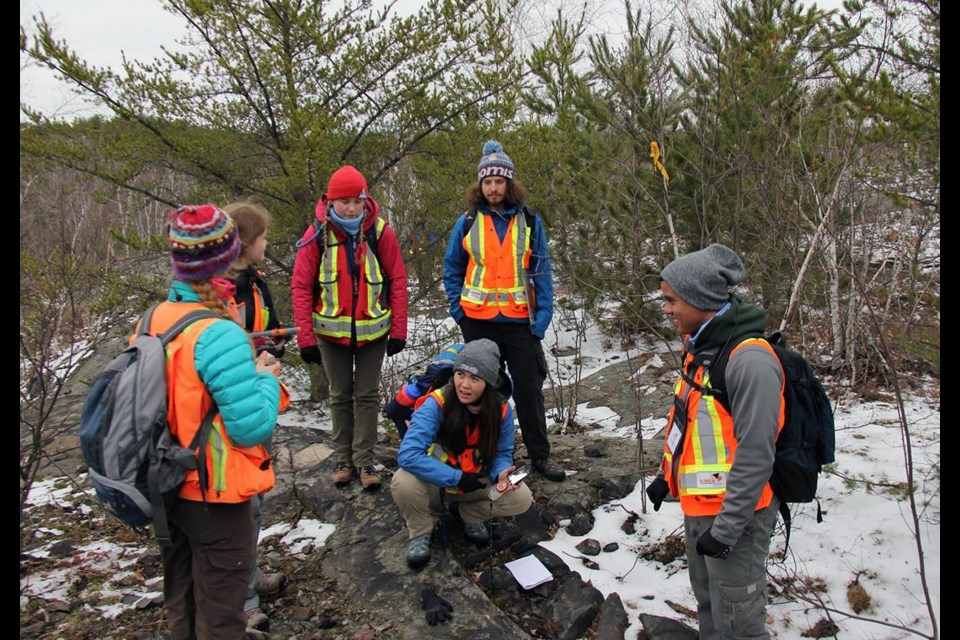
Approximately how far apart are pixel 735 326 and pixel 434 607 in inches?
79.1

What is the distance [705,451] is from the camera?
2213 millimetres

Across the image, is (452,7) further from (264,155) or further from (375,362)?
(375,362)

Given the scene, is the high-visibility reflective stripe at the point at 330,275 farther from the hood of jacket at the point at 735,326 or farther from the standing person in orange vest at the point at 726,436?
the hood of jacket at the point at 735,326

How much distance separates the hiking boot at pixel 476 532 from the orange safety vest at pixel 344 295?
1.36 metres

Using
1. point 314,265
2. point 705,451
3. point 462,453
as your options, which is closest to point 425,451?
point 462,453

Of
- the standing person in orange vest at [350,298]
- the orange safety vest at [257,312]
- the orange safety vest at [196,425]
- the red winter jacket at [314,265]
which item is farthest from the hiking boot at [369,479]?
the orange safety vest at [196,425]

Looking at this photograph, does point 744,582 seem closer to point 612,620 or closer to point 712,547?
point 712,547

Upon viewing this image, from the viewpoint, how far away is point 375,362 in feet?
12.9

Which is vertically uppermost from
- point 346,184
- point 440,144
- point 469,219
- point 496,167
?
point 440,144

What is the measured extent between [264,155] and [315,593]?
408 cm

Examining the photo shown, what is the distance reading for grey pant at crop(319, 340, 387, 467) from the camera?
386 cm
